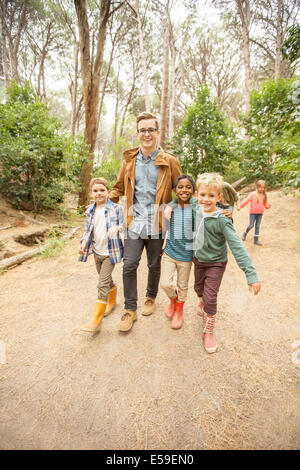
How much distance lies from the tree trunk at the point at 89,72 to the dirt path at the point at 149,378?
643 centimetres

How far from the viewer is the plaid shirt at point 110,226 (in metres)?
2.32

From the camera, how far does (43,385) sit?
1.72 meters

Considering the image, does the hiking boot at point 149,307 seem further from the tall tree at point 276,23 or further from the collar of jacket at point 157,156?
the tall tree at point 276,23

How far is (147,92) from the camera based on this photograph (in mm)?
10023

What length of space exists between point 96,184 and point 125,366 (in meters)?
1.94

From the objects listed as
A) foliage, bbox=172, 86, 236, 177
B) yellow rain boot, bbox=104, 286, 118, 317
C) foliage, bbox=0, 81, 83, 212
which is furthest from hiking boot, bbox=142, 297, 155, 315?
foliage, bbox=172, 86, 236, 177

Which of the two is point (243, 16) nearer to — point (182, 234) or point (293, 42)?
point (293, 42)

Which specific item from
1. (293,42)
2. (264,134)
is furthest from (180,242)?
(264,134)

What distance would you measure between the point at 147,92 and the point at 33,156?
7024 millimetres

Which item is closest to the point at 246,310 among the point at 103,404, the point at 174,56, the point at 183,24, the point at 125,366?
the point at 125,366

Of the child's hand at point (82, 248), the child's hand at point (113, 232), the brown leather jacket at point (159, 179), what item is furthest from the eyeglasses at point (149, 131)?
the child's hand at point (82, 248)

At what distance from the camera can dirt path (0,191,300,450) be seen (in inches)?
54.1

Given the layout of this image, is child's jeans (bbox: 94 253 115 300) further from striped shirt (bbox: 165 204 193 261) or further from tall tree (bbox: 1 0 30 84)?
tall tree (bbox: 1 0 30 84)

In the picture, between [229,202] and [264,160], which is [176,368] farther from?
[264,160]
